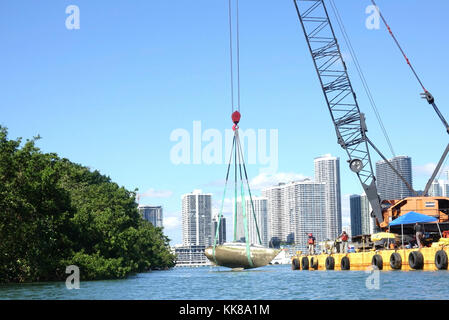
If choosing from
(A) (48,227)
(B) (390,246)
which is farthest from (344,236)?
(A) (48,227)

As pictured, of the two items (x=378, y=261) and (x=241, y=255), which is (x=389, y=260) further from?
(x=241, y=255)

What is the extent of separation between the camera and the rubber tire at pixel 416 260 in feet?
165

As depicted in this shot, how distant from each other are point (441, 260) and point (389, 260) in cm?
793

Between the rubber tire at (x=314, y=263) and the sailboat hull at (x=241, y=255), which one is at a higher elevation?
the sailboat hull at (x=241, y=255)

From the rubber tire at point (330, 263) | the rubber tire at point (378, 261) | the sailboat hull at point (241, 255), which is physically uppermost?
the sailboat hull at point (241, 255)

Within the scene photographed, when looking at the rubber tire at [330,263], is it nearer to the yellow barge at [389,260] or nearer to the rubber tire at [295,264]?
the yellow barge at [389,260]

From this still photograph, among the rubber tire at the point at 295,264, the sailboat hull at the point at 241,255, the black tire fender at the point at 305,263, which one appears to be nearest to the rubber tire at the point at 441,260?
the sailboat hull at the point at 241,255

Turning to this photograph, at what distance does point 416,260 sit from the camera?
50344 millimetres

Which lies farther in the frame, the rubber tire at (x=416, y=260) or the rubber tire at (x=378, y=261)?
the rubber tire at (x=378, y=261)

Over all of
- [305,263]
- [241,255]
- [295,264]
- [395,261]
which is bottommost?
[295,264]

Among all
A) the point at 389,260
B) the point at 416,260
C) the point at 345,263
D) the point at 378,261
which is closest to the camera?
the point at 416,260

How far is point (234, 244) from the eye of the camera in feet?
157

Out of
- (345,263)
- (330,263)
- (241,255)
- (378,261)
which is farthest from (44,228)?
(330,263)
